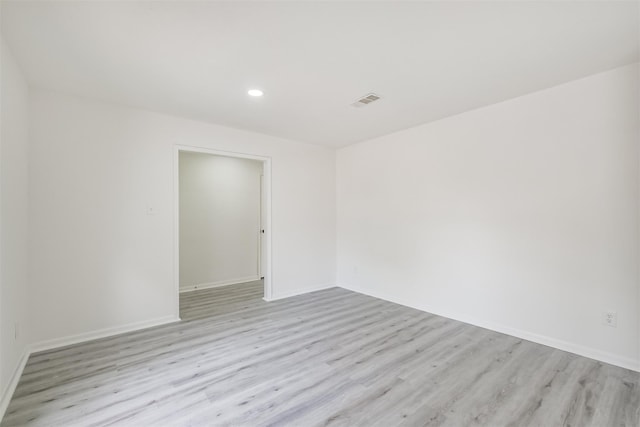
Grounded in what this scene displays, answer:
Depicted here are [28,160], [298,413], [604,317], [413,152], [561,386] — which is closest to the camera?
[298,413]

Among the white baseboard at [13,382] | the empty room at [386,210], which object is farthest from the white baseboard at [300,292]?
the white baseboard at [13,382]

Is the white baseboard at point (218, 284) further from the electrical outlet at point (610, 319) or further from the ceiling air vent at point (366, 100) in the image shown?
the electrical outlet at point (610, 319)

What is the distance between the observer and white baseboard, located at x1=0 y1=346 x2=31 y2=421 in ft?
5.90

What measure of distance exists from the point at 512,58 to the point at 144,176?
3.71 metres

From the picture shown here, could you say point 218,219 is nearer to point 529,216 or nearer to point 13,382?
point 13,382

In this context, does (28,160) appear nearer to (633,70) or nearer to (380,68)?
(380,68)

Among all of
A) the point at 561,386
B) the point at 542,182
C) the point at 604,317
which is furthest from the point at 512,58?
the point at 561,386

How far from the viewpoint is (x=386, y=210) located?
4246mm

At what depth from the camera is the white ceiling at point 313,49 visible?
66.3 inches

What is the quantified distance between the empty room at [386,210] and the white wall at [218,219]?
932 mm

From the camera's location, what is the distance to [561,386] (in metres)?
2.08

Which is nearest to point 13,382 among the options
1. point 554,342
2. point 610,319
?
point 554,342

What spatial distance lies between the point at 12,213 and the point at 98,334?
1.46m

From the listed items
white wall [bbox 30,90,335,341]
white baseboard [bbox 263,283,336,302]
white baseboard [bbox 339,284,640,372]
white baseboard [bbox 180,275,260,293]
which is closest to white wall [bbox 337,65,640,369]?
white baseboard [bbox 339,284,640,372]
